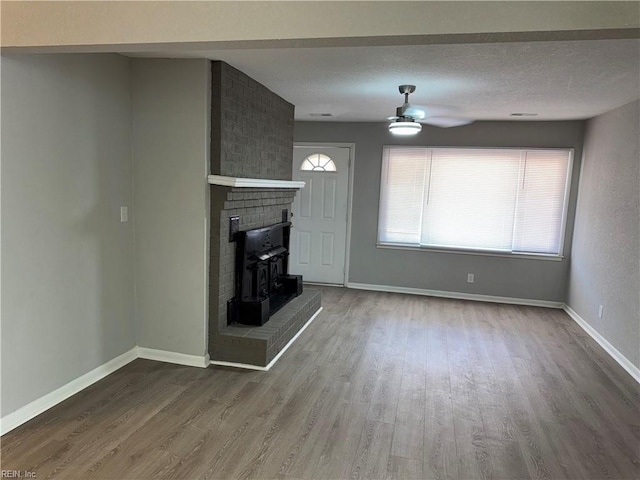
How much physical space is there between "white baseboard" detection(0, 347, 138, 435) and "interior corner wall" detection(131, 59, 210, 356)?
23cm

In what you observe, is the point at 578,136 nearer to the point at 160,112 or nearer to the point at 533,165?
the point at 533,165

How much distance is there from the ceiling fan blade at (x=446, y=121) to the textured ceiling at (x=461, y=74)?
616 mm

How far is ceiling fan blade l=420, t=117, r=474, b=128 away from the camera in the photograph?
17.0 feet

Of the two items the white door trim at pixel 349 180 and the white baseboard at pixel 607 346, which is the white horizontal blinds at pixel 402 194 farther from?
the white baseboard at pixel 607 346

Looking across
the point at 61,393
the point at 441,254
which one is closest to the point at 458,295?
the point at 441,254

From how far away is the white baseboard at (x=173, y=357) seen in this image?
3370 mm

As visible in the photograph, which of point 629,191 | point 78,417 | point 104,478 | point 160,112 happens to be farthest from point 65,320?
point 629,191

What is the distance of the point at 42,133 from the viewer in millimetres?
2514

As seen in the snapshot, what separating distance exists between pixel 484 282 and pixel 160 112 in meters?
4.46

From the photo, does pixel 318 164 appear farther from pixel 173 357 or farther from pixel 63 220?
pixel 63 220

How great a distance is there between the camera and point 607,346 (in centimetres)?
404

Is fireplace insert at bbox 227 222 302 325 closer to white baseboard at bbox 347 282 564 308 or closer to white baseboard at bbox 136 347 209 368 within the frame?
white baseboard at bbox 136 347 209 368

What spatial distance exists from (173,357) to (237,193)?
55.7 inches

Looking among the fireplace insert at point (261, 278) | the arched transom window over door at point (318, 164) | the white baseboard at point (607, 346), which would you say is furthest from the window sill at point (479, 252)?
the fireplace insert at point (261, 278)
